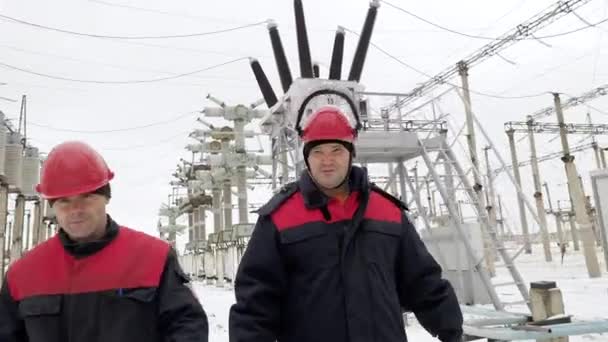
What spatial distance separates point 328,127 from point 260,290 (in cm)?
83

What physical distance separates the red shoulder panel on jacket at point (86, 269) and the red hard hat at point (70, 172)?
259 mm

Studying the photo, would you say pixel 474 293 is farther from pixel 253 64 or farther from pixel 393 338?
pixel 393 338

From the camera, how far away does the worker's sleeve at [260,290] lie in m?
2.06

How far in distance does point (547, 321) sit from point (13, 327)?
19.3 feet

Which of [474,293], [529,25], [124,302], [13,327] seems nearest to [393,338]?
[124,302]

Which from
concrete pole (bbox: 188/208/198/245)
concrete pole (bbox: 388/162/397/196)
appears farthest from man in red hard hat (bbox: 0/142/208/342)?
concrete pole (bbox: 188/208/198/245)

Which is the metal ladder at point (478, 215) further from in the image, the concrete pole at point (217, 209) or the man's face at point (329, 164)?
the concrete pole at point (217, 209)

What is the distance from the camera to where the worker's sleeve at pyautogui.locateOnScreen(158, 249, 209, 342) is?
1.97m

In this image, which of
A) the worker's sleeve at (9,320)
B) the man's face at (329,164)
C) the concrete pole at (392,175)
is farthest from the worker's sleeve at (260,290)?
the concrete pole at (392,175)

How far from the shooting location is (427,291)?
90.6 inches

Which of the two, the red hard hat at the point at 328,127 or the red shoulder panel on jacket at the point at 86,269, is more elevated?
the red hard hat at the point at 328,127

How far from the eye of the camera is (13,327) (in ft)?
6.51

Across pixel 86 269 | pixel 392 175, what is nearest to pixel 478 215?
pixel 392 175

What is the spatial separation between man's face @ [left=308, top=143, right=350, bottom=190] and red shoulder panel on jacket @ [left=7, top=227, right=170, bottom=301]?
2.66 feet
